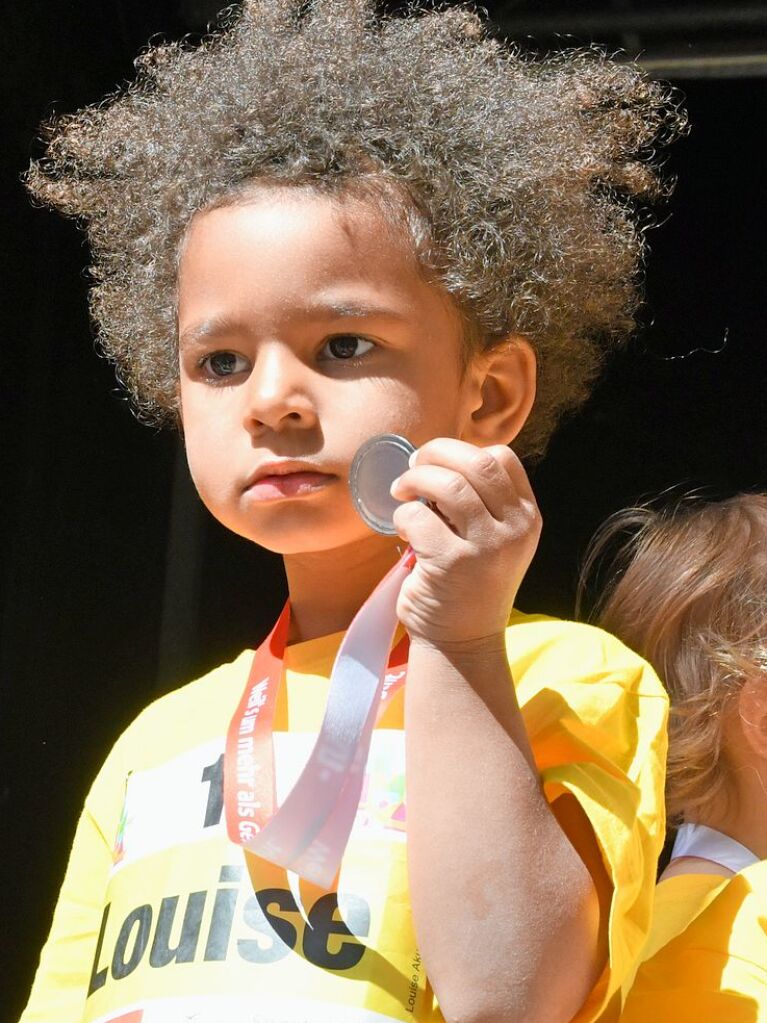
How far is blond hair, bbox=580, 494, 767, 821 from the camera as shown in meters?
1.65

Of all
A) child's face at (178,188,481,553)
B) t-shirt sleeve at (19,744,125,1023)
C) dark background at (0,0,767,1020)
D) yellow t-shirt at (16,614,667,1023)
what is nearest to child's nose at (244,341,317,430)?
child's face at (178,188,481,553)

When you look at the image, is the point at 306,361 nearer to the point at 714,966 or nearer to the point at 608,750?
the point at 608,750

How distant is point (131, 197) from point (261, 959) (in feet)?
2.92

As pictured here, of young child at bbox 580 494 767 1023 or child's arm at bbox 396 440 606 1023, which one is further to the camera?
young child at bbox 580 494 767 1023

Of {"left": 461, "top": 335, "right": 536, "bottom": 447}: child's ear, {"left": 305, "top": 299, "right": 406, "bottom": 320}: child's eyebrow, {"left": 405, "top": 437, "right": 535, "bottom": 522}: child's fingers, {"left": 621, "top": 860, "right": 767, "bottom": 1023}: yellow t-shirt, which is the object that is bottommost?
{"left": 621, "top": 860, "right": 767, "bottom": 1023}: yellow t-shirt

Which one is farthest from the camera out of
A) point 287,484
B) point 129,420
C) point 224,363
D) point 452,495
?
point 129,420

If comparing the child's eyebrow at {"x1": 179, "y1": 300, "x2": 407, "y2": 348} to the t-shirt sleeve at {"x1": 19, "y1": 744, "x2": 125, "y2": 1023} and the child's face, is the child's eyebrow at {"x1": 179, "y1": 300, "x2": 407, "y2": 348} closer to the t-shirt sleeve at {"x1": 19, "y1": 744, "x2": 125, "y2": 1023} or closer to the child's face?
the child's face

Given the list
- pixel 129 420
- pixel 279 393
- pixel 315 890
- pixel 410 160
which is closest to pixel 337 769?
pixel 315 890

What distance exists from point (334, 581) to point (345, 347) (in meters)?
0.25

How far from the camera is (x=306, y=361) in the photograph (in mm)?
1251

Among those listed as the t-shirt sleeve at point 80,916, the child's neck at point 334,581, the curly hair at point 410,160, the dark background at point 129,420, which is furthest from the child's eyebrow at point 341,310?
the dark background at point 129,420

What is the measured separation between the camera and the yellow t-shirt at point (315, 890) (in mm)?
1093

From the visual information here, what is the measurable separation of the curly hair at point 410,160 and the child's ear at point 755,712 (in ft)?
1.22

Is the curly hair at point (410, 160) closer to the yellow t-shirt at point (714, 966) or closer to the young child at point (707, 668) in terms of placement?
the young child at point (707, 668)
